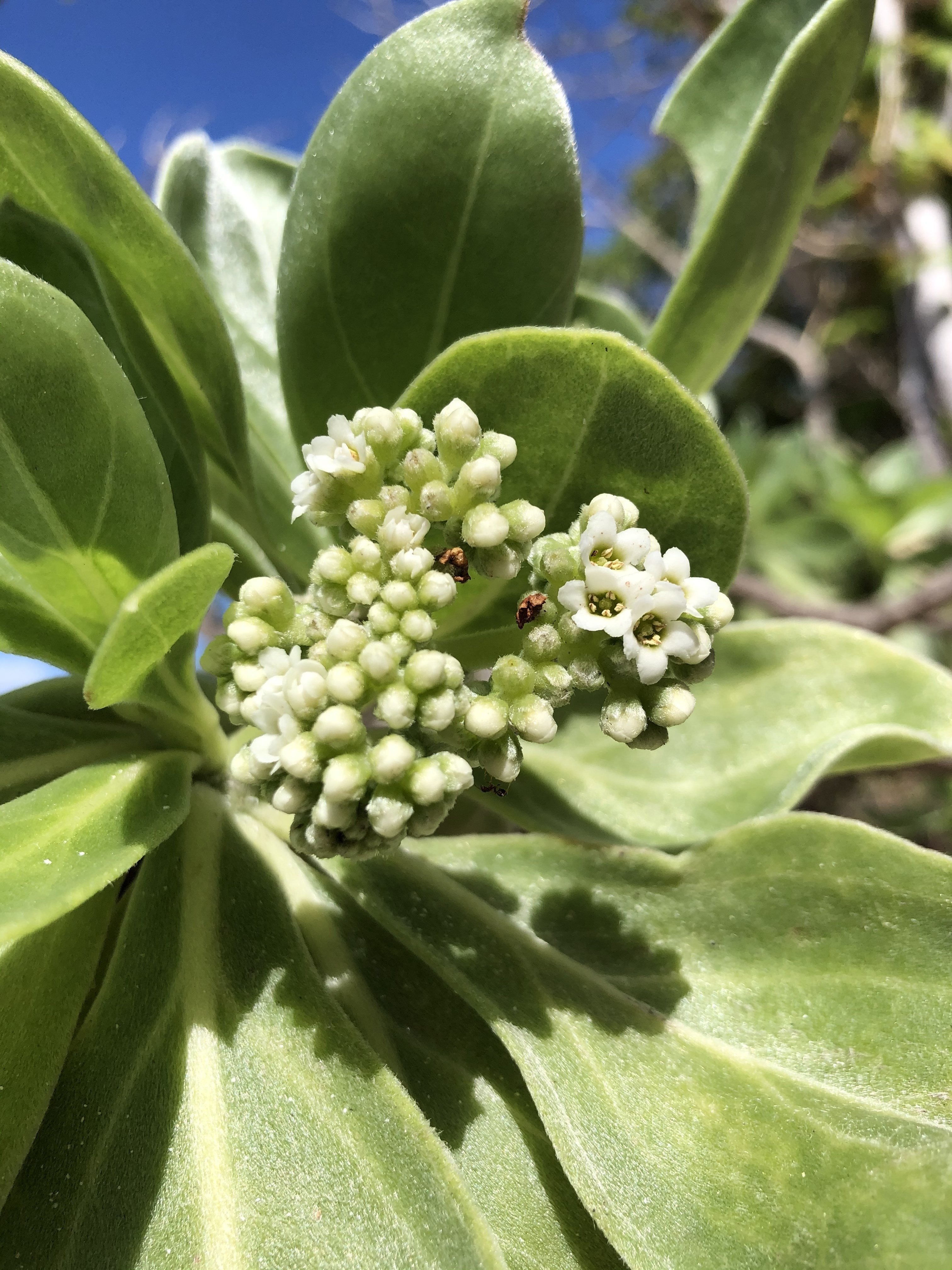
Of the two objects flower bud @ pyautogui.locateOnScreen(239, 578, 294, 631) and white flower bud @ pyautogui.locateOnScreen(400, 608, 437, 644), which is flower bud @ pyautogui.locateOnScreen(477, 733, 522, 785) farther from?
flower bud @ pyautogui.locateOnScreen(239, 578, 294, 631)

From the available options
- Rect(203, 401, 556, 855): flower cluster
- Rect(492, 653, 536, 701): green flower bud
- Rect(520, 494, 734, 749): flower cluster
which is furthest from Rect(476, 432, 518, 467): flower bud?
Rect(492, 653, 536, 701): green flower bud

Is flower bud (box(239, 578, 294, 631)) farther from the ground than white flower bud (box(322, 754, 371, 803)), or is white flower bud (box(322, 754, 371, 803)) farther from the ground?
flower bud (box(239, 578, 294, 631))

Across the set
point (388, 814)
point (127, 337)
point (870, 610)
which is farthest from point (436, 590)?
point (870, 610)

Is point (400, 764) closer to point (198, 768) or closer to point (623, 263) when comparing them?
point (198, 768)

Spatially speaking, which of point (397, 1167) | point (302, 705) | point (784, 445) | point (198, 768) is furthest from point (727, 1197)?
point (784, 445)

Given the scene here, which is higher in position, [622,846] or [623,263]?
[623,263]

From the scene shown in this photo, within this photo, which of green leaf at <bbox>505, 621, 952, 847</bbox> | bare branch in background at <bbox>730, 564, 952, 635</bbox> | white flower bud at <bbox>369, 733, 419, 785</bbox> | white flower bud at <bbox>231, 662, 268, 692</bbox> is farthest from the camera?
bare branch in background at <bbox>730, 564, 952, 635</bbox>
